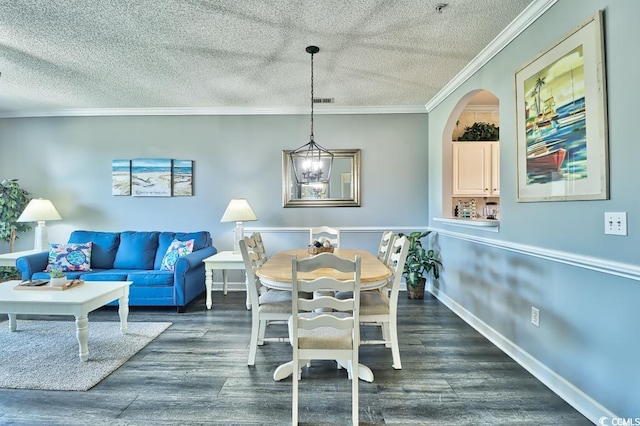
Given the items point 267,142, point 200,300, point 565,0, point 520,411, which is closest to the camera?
point 520,411

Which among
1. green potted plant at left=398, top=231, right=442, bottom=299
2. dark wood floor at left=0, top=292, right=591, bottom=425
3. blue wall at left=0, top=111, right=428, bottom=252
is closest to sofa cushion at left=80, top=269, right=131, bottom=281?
blue wall at left=0, top=111, right=428, bottom=252

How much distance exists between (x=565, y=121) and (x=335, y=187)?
2979 millimetres

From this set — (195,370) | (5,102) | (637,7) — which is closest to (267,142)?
(195,370)

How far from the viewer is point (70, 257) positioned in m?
3.89

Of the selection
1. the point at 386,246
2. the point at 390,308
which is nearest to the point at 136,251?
the point at 386,246

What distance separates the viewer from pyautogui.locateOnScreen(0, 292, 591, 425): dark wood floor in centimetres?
183

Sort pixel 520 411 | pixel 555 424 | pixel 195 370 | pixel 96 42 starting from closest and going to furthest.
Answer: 1. pixel 555 424
2. pixel 520 411
3. pixel 195 370
4. pixel 96 42

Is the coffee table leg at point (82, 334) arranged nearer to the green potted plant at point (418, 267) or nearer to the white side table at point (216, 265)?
the white side table at point (216, 265)

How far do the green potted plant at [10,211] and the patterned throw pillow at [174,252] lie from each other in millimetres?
2189

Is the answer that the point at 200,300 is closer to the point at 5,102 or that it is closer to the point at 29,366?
the point at 29,366

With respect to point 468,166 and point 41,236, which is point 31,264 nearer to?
point 41,236

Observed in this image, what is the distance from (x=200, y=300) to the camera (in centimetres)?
415

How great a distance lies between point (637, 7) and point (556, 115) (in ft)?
2.04

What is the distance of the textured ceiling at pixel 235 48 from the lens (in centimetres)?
230
